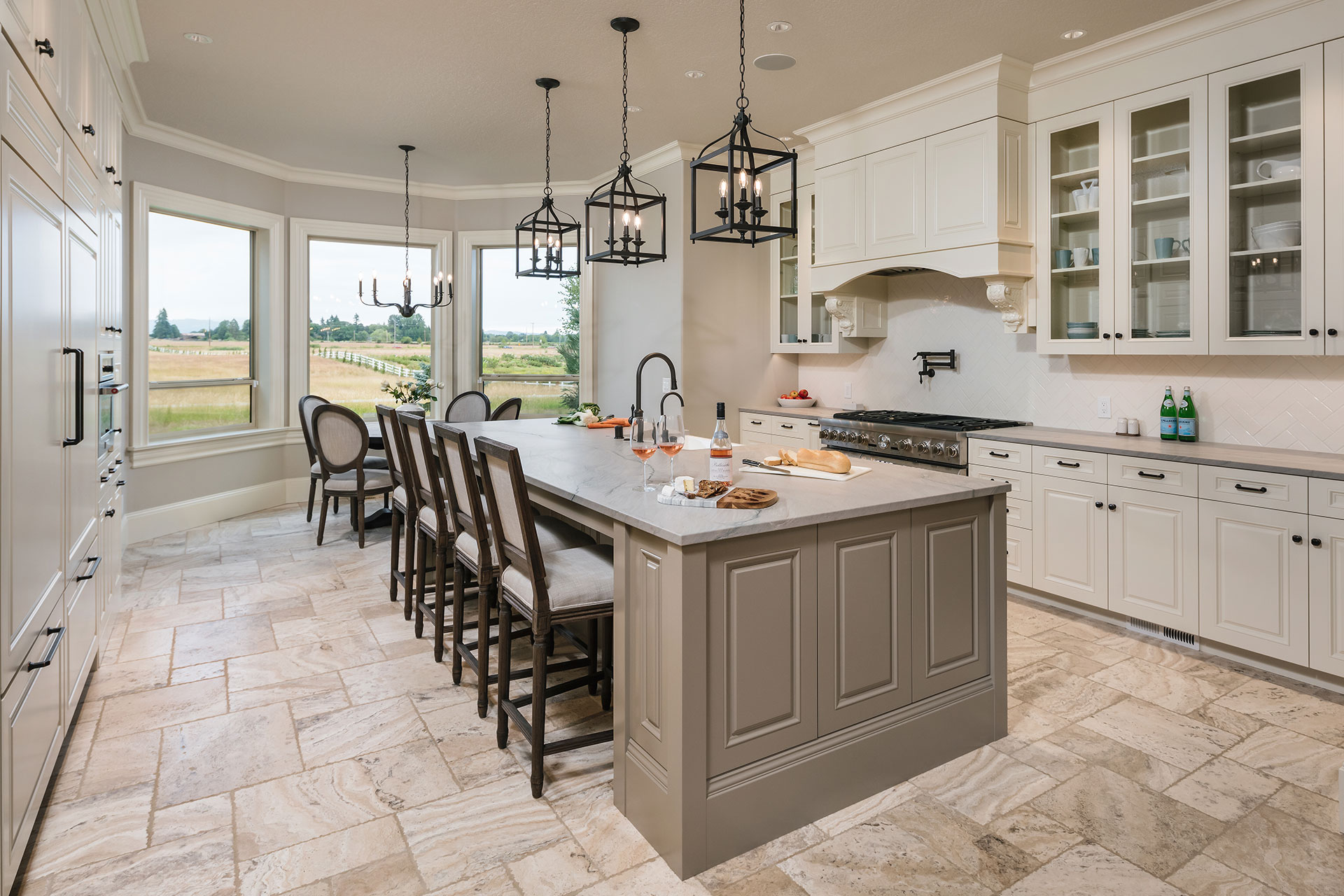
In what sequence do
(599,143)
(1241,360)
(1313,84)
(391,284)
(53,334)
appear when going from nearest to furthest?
(53,334) → (1313,84) → (1241,360) → (599,143) → (391,284)

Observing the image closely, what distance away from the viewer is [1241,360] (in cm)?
362

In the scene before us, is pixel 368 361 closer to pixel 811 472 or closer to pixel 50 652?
pixel 50 652

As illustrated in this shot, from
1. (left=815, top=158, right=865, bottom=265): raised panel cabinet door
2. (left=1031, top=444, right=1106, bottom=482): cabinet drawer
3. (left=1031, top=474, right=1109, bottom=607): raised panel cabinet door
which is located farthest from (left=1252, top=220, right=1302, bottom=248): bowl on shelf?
(left=815, top=158, right=865, bottom=265): raised panel cabinet door

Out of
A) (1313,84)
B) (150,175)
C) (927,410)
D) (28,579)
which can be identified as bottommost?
(28,579)

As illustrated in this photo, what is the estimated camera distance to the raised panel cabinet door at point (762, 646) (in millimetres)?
1981

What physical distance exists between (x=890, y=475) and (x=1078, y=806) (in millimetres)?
1117

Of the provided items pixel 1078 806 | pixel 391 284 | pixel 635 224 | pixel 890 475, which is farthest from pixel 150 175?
pixel 1078 806

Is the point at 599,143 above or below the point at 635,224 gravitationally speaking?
above

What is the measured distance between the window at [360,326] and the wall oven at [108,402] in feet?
10.7

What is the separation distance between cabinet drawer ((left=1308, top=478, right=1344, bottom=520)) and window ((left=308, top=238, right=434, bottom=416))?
20.9ft

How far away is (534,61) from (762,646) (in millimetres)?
3493

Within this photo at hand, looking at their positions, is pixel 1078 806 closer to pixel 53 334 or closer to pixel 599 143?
pixel 53 334

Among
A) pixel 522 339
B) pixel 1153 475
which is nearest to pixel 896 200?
pixel 1153 475

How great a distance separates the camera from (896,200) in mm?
4633
